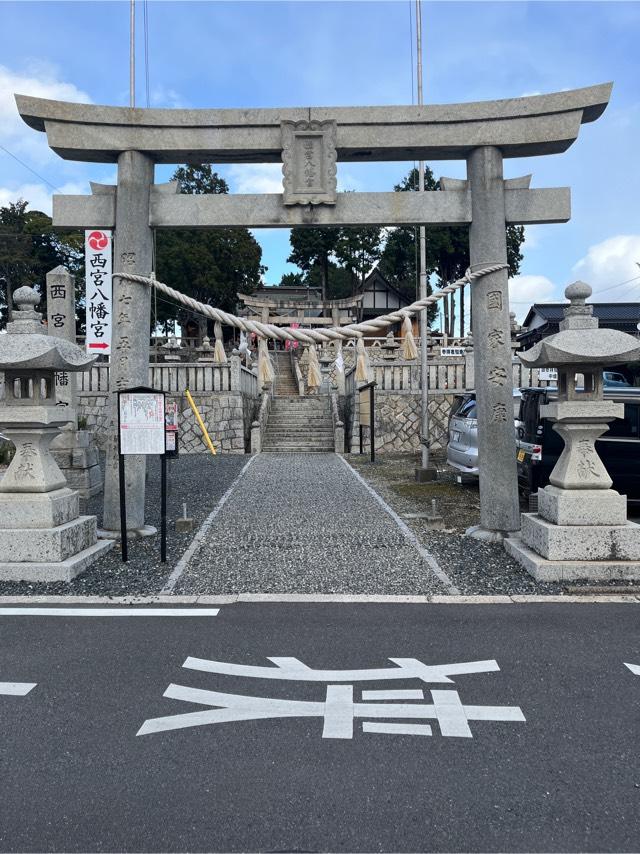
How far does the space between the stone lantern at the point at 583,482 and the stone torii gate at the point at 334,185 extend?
974 mm

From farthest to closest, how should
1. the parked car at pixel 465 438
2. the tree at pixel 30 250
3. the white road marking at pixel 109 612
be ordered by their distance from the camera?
the tree at pixel 30 250
the parked car at pixel 465 438
the white road marking at pixel 109 612

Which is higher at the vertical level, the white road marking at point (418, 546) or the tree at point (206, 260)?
the tree at point (206, 260)

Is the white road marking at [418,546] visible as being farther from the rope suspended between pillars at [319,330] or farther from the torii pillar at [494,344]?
the rope suspended between pillars at [319,330]

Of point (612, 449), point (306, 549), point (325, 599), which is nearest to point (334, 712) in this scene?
point (325, 599)

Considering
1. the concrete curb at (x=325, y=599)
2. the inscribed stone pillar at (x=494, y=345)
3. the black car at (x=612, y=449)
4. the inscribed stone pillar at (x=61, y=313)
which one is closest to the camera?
the concrete curb at (x=325, y=599)

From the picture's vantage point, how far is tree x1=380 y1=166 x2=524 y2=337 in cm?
3391

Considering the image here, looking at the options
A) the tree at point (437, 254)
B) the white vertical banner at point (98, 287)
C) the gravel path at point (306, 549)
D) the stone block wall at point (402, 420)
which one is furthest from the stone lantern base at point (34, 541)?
the tree at point (437, 254)

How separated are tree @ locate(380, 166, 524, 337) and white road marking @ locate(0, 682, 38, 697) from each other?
3194cm

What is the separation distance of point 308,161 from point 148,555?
4.72m

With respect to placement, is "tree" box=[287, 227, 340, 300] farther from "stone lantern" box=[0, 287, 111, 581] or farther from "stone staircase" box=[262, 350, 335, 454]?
"stone lantern" box=[0, 287, 111, 581]

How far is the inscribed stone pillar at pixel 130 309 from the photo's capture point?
21.7ft

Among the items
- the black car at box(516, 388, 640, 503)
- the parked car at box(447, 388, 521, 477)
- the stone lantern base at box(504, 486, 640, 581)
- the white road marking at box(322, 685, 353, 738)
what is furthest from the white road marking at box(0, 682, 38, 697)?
the parked car at box(447, 388, 521, 477)

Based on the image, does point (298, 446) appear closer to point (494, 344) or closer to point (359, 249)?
point (494, 344)

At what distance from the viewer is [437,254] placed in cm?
3481
